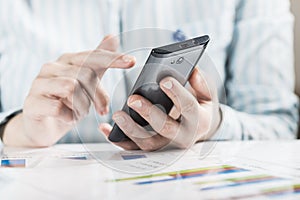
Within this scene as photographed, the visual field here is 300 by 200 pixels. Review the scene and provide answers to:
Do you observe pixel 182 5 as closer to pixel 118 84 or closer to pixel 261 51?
pixel 261 51

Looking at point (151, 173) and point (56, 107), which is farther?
point (56, 107)

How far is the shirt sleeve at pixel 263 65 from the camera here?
95cm

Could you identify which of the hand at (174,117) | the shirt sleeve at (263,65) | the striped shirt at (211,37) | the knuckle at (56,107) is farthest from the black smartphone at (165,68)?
the shirt sleeve at (263,65)

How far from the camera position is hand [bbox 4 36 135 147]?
1.90 ft

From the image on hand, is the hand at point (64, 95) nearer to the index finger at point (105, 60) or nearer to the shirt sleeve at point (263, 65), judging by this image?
the index finger at point (105, 60)

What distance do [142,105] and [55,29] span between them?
433 millimetres

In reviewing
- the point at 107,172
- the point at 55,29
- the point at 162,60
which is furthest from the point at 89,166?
the point at 55,29

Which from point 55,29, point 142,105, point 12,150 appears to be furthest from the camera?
point 55,29

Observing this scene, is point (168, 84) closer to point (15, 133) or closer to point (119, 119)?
point (119, 119)

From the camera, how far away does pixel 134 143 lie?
598 millimetres

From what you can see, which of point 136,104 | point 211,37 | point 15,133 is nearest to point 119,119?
point 136,104

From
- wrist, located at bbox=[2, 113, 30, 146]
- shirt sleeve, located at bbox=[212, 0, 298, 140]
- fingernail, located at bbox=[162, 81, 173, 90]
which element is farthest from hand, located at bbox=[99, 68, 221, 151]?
shirt sleeve, located at bbox=[212, 0, 298, 140]

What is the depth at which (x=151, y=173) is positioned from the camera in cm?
50

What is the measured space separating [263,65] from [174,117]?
0.47m
